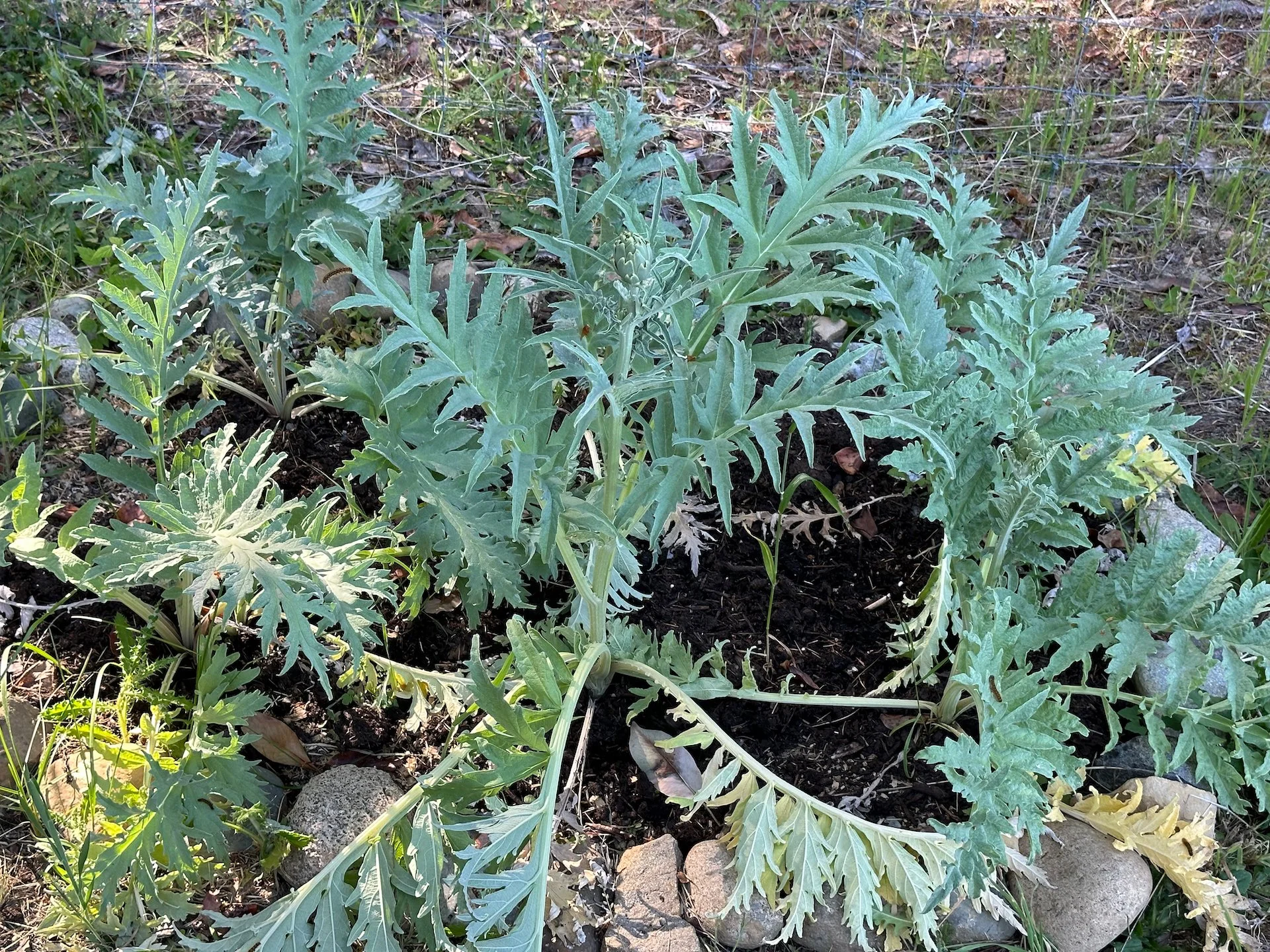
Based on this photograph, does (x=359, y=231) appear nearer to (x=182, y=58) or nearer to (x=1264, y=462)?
(x=182, y=58)

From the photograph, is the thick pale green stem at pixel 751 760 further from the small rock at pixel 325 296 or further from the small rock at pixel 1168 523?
the small rock at pixel 325 296

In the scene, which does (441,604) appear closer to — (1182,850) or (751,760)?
(751,760)

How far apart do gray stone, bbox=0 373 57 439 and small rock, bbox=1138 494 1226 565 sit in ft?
9.35

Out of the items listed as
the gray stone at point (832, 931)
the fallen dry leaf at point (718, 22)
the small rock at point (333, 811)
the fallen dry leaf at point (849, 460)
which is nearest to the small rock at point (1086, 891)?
the gray stone at point (832, 931)

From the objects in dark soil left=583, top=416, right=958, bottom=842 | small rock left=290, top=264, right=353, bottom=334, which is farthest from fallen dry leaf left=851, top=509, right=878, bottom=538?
small rock left=290, top=264, right=353, bottom=334

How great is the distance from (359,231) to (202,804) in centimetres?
148

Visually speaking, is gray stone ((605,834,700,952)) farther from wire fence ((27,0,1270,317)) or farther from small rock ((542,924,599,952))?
wire fence ((27,0,1270,317))

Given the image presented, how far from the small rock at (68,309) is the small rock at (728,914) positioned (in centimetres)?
241

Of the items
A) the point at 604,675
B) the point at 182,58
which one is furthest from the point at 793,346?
the point at 182,58

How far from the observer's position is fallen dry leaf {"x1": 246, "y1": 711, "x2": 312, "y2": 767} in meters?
2.36

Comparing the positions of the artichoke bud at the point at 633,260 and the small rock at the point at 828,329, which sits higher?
the artichoke bud at the point at 633,260

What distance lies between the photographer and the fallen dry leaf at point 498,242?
11.6 ft

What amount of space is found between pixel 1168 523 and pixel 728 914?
155 centimetres

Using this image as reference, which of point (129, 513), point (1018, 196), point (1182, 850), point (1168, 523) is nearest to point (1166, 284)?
point (1018, 196)
